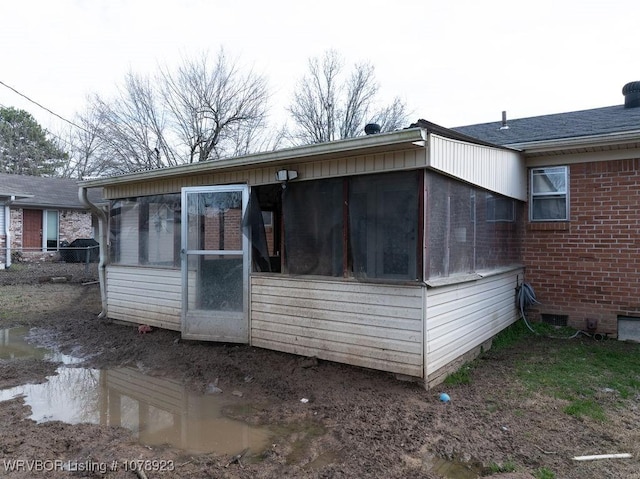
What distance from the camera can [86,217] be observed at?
18766 millimetres

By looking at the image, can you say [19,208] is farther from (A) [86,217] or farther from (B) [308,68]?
(B) [308,68]

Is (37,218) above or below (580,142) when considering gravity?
below

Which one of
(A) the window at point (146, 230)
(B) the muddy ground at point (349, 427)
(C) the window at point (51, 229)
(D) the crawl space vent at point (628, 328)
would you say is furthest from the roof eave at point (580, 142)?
(C) the window at point (51, 229)

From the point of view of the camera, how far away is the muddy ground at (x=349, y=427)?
2861mm

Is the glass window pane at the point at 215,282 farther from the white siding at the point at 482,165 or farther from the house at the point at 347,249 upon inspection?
the white siding at the point at 482,165

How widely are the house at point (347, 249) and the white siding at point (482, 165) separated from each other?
24 mm

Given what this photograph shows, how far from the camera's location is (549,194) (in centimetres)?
675

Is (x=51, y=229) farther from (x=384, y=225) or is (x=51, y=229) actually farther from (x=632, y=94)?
(x=632, y=94)

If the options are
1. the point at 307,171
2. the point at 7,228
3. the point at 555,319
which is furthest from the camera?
the point at 7,228

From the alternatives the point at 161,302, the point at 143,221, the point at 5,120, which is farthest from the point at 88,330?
the point at 5,120

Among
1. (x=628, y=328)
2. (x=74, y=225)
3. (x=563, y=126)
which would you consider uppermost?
(x=563, y=126)

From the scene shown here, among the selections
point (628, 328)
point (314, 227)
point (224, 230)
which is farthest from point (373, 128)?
point (628, 328)

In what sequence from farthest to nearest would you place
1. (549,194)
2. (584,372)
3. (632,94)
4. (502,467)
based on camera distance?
(632,94)
(549,194)
(584,372)
(502,467)

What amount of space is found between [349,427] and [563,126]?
6571 mm
